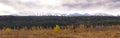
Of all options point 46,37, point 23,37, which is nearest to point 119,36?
point 46,37

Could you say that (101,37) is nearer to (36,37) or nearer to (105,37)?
(105,37)

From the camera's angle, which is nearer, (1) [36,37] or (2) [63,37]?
(1) [36,37]

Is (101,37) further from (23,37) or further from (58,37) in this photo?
(23,37)

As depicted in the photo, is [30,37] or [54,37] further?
[54,37]

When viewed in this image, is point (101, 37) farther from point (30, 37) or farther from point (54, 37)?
→ point (30, 37)

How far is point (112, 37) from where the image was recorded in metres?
18.2

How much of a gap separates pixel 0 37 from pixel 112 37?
6.27 meters

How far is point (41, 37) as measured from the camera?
1747 centimetres

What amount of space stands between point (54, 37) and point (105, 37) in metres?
2.92

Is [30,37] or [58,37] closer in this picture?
[30,37]

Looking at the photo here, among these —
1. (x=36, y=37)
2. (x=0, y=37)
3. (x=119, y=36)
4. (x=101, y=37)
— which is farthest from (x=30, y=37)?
(x=119, y=36)

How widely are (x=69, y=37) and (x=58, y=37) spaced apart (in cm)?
66

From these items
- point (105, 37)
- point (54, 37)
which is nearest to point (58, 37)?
point (54, 37)

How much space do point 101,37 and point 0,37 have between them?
575 cm
